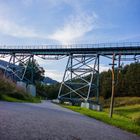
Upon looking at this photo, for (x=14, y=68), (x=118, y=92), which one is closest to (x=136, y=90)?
(x=118, y=92)

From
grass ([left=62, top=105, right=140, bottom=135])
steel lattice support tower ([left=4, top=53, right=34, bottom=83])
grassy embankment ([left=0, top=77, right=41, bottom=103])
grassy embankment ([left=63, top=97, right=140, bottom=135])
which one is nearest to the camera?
grass ([left=62, top=105, right=140, bottom=135])

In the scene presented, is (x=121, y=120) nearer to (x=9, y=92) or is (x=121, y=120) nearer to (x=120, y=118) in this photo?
(x=120, y=118)

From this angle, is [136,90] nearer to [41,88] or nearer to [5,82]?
[41,88]

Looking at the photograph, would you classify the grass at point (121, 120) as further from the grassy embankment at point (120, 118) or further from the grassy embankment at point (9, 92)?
the grassy embankment at point (9, 92)

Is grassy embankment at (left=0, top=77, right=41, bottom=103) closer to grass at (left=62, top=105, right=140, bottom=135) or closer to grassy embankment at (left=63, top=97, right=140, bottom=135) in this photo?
grassy embankment at (left=63, top=97, right=140, bottom=135)

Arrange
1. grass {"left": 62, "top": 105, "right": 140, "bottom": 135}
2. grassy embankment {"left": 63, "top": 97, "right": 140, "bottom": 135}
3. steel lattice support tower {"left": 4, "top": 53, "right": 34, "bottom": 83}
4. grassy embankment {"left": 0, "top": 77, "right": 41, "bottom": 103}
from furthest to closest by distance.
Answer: steel lattice support tower {"left": 4, "top": 53, "right": 34, "bottom": 83}, grassy embankment {"left": 0, "top": 77, "right": 41, "bottom": 103}, grassy embankment {"left": 63, "top": 97, "right": 140, "bottom": 135}, grass {"left": 62, "top": 105, "right": 140, "bottom": 135}

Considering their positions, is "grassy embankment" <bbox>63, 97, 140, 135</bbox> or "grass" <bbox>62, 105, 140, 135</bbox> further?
"grassy embankment" <bbox>63, 97, 140, 135</bbox>

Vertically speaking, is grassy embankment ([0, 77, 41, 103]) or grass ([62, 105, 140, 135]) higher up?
grassy embankment ([0, 77, 41, 103])

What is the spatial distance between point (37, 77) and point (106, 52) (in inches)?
1992

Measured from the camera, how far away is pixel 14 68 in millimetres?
59938

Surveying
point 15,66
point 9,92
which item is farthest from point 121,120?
point 15,66

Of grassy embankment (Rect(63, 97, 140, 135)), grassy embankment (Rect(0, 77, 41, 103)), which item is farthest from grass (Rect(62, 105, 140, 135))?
grassy embankment (Rect(0, 77, 41, 103))

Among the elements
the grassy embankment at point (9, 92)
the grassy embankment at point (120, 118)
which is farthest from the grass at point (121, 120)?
the grassy embankment at point (9, 92)

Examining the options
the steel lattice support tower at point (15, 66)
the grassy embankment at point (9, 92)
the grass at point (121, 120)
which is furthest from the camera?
the steel lattice support tower at point (15, 66)
